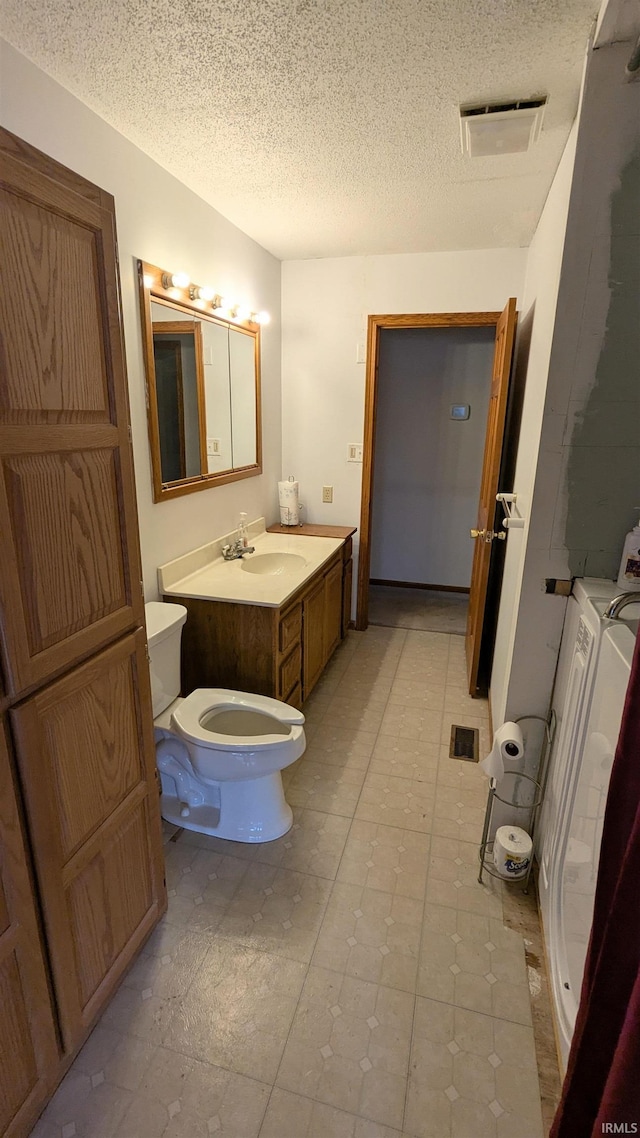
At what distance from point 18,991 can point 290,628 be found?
1.51 meters

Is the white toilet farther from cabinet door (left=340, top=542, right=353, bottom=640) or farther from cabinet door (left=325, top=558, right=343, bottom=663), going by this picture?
cabinet door (left=340, top=542, right=353, bottom=640)

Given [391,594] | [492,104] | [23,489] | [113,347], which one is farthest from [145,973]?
[391,594]

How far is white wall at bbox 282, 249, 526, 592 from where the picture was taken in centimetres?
304

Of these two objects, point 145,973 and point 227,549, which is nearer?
point 145,973

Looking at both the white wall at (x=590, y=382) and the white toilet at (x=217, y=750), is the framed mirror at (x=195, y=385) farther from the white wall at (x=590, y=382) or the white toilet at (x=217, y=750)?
the white wall at (x=590, y=382)

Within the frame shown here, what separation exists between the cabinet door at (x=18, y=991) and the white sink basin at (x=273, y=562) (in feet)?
6.06

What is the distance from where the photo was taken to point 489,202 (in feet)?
7.55

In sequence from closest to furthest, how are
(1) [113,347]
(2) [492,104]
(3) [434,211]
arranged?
(1) [113,347]
(2) [492,104]
(3) [434,211]

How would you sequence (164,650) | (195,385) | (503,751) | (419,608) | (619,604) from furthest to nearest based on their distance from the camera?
(419,608), (195,385), (164,650), (503,751), (619,604)

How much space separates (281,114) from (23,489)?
151 centimetres

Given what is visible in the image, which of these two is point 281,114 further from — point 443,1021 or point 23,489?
point 443,1021

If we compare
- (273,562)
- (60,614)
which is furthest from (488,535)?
(60,614)

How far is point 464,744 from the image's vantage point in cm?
254

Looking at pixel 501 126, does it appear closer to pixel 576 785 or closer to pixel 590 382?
pixel 590 382
